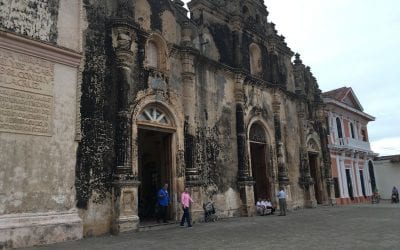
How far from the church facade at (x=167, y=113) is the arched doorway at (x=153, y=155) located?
0.15ft

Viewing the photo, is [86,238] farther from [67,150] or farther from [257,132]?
[257,132]

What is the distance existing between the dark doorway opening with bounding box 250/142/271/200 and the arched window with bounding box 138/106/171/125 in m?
5.80

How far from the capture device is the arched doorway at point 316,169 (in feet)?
68.1

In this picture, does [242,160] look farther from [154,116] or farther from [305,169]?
[305,169]

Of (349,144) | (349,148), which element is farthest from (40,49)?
(349,144)

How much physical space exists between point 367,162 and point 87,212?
87.1 ft

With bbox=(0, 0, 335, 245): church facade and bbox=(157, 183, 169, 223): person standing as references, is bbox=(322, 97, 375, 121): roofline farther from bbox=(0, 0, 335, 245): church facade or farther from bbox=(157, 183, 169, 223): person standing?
bbox=(157, 183, 169, 223): person standing

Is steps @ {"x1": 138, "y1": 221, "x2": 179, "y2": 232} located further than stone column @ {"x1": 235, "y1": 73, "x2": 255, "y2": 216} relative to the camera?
No

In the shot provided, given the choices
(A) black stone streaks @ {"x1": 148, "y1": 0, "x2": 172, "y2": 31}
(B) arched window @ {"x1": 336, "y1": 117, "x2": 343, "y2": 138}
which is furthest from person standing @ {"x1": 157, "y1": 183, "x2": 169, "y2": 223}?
(B) arched window @ {"x1": 336, "y1": 117, "x2": 343, "y2": 138}

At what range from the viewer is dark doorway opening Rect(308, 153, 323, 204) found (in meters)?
20.8

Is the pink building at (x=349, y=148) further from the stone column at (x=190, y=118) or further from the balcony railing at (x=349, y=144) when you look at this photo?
the stone column at (x=190, y=118)

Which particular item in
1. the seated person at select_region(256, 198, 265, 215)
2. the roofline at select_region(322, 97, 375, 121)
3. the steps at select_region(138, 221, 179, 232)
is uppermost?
the roofline at select_region(322, 97, 375, 121)

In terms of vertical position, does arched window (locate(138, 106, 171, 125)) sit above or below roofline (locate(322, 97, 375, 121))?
below

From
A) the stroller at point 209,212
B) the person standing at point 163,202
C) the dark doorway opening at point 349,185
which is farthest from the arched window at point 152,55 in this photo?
the dark doorway opening at point 349,185
